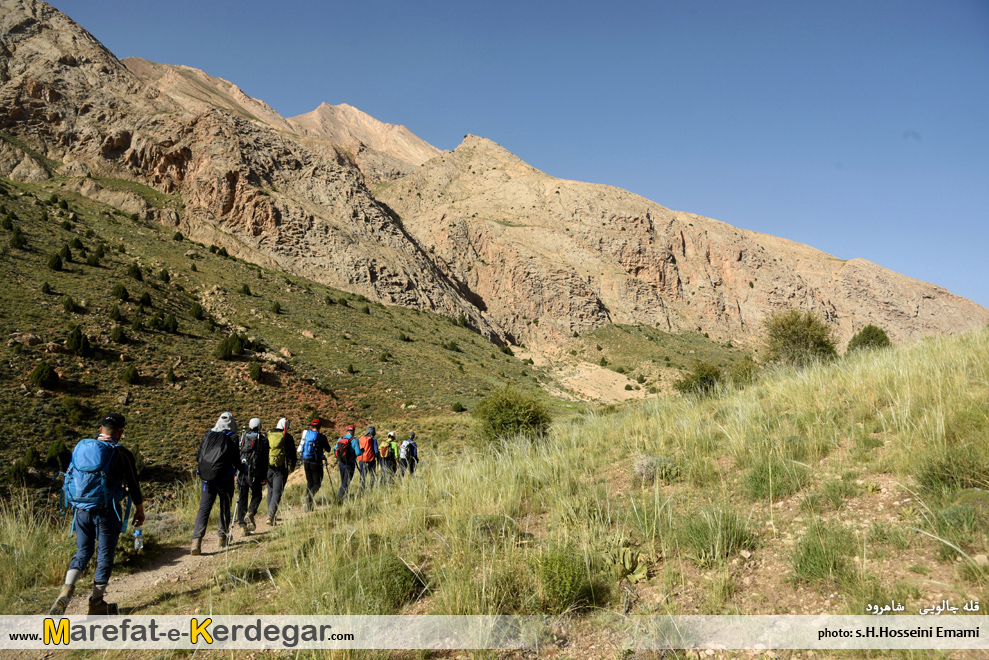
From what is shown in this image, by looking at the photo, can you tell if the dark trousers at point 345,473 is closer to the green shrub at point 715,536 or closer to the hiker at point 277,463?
the hiker at point 277,463

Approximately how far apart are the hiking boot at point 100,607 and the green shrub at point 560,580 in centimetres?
413

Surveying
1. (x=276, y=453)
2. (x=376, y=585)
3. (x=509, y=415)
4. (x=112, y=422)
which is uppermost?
(x=509, y=415)

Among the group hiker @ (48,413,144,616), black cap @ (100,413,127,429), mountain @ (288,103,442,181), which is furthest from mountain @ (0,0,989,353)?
mountain @ (288,103,442,181)

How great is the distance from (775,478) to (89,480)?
6399mm

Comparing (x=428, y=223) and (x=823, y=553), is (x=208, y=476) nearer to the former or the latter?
(x=823, y=553)

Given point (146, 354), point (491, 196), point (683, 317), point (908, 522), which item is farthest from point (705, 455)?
point (491, 196)

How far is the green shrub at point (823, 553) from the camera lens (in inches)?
109

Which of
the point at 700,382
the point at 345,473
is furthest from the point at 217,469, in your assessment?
the point at 700,382

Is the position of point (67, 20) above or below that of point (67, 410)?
above

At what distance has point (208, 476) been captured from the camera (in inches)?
246

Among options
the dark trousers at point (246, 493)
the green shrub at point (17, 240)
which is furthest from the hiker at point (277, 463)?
the green shrub at point (17, 240)

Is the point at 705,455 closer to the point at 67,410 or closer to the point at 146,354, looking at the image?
the point at 67,410

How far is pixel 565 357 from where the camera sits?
2176 inches

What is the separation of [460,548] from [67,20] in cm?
8267
